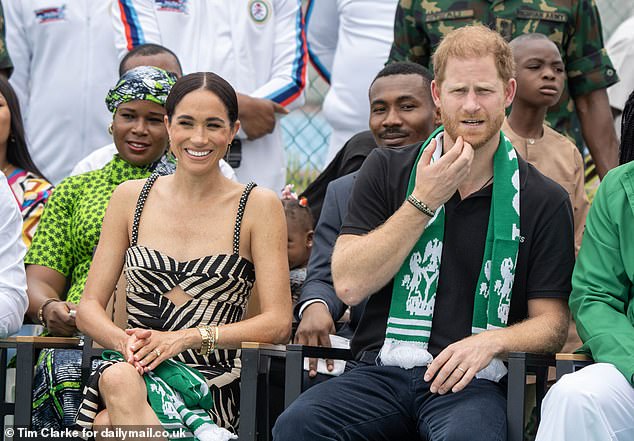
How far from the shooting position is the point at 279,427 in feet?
13.5

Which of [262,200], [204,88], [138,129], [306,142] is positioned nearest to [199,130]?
[204,88]

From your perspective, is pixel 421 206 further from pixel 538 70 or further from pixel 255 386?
pixel 538 70

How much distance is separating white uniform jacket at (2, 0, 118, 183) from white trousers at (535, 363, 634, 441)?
4081 millimetres

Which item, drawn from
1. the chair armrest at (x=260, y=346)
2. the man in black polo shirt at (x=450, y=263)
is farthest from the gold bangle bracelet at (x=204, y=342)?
the man in black polo shirt at (x=450, y=263)

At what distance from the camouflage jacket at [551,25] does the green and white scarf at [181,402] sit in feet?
8.86

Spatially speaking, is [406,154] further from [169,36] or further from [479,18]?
[169,36]

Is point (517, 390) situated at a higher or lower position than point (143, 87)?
lower

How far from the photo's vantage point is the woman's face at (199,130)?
4.90 meters

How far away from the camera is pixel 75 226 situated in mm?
5535

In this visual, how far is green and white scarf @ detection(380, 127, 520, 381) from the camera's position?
14.3ft

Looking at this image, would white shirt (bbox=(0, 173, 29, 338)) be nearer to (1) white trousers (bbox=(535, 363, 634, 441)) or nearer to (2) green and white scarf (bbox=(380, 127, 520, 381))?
(2) green and white scarf (bbox=(380, 127, 520, 381))

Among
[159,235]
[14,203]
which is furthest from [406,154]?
[14,203]

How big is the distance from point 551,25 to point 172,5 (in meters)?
2.13

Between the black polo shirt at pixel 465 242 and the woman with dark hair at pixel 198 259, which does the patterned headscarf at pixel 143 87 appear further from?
the black polo shirt at pixel 465 242
